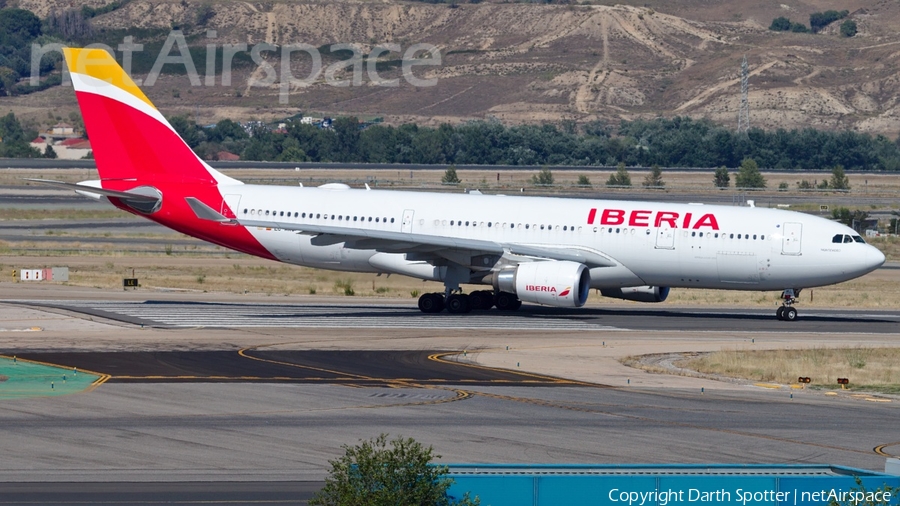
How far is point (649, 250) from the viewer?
1727 inches

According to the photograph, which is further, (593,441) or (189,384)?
(189,384)

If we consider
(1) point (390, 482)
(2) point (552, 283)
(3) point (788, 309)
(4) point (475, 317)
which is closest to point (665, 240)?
(2) point (552, 283)

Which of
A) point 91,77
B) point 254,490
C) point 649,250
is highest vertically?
point 91,77

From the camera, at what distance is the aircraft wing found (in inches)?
1709

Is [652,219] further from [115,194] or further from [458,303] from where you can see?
[115,194]

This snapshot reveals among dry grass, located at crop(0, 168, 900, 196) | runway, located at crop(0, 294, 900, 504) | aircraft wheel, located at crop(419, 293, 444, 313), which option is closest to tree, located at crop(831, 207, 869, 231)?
dry grass, located at crop(0, 168, 900, 196)

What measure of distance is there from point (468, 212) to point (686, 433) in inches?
878

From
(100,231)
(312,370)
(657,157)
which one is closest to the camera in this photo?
(312,370)

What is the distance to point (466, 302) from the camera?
46.4 m

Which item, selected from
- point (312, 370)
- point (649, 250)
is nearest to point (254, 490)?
point (312, 370)

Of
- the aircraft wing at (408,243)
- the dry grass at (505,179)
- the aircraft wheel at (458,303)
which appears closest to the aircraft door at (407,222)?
the aircraft wing at (408,243)

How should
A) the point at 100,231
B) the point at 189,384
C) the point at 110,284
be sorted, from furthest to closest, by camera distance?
the point at 100,231 → the point at 110,284 → the point at 189,384

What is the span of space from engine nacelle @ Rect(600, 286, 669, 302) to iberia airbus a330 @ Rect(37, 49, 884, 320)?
0.05 metres

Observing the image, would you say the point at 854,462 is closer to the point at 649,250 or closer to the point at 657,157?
the point at 649,250
